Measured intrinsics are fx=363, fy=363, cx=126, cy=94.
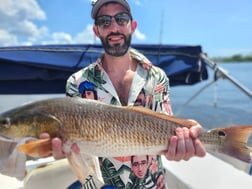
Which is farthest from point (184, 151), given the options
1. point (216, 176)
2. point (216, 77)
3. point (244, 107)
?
point (244, 107)

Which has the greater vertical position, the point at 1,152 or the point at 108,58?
the point at 108,58

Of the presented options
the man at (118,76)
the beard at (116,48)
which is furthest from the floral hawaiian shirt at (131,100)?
the beard at (116,48)

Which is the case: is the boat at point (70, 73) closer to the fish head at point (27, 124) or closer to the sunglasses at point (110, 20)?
the fish head at point (27, 124)

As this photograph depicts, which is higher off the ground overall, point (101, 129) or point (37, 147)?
point (101, 129)

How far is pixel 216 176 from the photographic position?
410cm

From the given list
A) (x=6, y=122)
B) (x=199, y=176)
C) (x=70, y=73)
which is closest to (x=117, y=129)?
(x=6, y=122)

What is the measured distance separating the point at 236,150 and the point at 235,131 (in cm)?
14

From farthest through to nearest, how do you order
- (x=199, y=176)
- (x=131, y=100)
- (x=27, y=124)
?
(x=199, y=176), (x=131, y=100), (x=27, y=124)

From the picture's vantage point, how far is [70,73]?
5168 mm

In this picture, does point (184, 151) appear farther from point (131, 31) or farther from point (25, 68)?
point (25, 68)

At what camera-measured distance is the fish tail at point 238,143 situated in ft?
8.48

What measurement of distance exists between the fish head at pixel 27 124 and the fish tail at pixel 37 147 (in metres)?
0.08

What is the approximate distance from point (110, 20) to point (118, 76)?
498 millimetres

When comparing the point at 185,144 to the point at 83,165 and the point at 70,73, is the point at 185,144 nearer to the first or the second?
the point at 83,165
